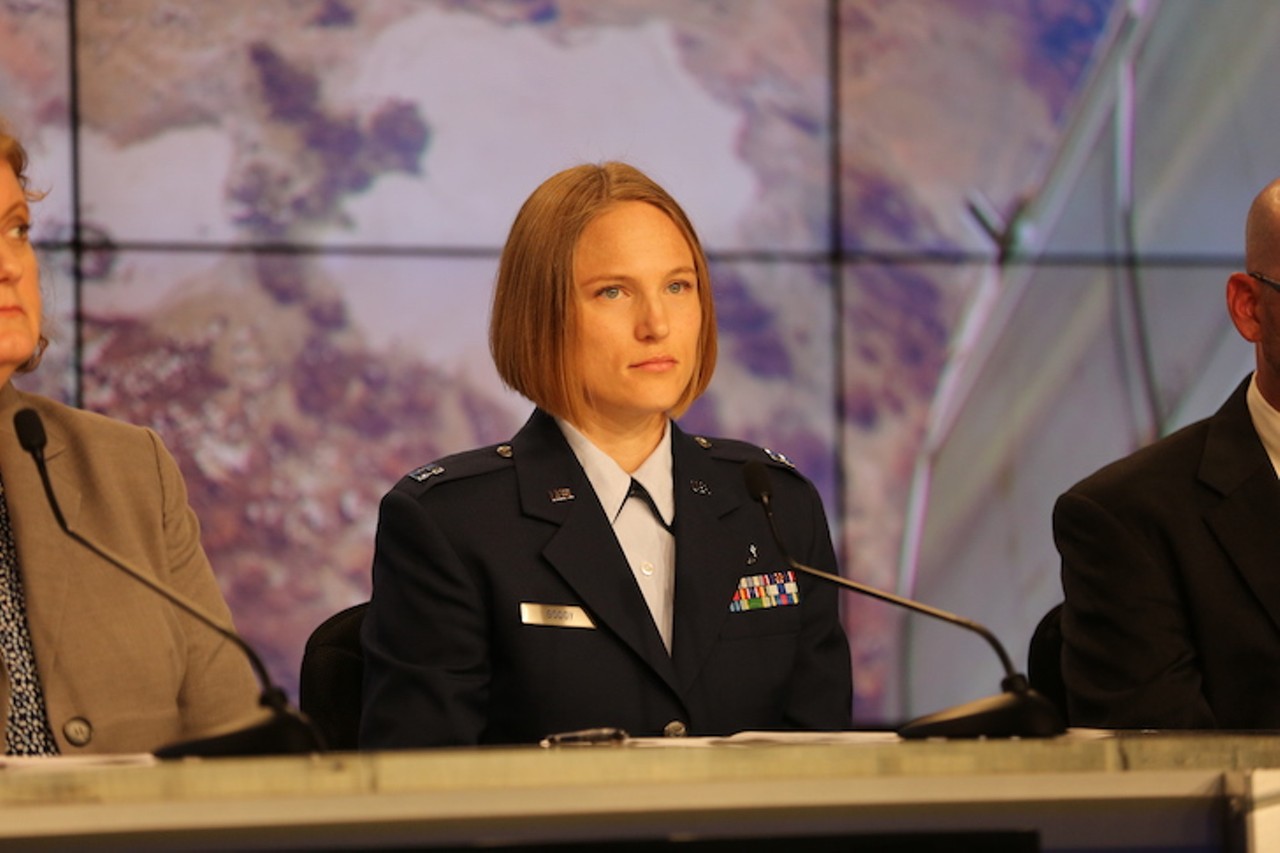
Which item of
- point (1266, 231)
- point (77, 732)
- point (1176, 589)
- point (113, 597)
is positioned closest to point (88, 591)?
point (113, 597)

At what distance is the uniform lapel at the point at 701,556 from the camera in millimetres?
2320

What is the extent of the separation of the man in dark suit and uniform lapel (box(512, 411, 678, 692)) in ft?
2.15

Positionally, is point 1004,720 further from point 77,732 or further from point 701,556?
point 77,732

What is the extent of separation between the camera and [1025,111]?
445cm

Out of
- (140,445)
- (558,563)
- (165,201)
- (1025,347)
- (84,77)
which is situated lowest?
(558,563)

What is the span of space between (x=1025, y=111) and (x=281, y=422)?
2018 millimetres

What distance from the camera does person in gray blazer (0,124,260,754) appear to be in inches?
86.0

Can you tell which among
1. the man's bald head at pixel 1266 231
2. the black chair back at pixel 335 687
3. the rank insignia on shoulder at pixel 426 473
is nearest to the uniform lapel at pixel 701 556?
the rank insignia on shoulder at pixel 426 473

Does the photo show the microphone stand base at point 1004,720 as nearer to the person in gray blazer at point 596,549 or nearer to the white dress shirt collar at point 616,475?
the person in gray blazer at point 596,549

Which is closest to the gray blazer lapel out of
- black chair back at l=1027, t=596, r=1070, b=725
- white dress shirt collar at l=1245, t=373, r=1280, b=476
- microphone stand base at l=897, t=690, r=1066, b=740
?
microphone stand base at l=897, t=690, r=1066, b=740

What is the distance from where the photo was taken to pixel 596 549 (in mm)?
2334

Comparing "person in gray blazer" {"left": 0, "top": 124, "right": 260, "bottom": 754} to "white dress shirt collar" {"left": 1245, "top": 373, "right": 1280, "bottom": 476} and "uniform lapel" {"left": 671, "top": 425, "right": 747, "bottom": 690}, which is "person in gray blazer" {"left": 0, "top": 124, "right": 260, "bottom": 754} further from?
"white dress shirt collar" {"left": 1245, "top": 373, "right": 1280, "bottom": 476}

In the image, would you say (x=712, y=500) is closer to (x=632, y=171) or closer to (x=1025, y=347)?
(x=632, y=171)

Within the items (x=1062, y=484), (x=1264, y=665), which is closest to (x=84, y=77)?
(x=1062, y=484)
